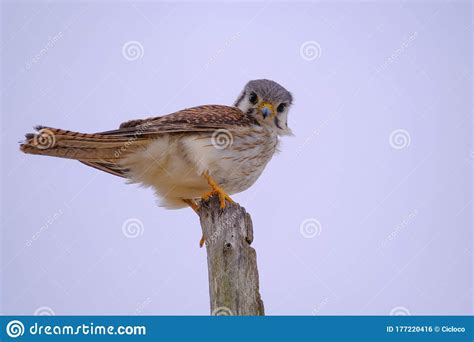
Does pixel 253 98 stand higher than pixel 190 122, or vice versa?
pixel 253 98

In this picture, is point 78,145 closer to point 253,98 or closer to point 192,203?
point 192,203

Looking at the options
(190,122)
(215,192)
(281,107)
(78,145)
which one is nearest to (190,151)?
(190,122)

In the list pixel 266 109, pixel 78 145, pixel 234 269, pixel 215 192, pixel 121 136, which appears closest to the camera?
pixel 234 269

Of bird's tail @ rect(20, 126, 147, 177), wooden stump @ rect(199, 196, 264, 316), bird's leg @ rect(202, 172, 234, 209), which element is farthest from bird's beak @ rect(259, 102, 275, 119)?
wooden stump @ rect(199, 196, 264, 316)

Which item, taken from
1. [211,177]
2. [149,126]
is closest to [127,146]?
[149,126]

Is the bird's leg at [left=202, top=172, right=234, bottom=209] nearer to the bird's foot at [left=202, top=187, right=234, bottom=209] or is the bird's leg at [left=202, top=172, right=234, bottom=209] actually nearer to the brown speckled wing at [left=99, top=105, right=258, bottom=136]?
the bird's foot at [left=202, top=187, right=234, bottom=209]

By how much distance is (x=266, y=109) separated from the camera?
723cm

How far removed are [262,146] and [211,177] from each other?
73 centimetres

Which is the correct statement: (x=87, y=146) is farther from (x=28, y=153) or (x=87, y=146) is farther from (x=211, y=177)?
(x=211, y=177)

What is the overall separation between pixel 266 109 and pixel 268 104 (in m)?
0.14

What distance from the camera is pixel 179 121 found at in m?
6.50

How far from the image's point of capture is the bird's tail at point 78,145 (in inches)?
216

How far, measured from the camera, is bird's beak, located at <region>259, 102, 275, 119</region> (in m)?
7.20

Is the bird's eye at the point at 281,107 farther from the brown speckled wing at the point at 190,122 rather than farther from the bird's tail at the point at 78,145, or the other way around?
the bird's tail at the point at 78,145
